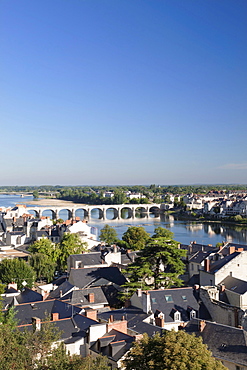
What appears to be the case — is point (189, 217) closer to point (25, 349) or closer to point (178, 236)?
point (178, 236)

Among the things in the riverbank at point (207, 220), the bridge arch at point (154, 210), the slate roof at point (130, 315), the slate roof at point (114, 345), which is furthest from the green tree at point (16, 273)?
the bridge arch at point (154, 210)

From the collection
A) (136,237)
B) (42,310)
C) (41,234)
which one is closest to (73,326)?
(42,310)

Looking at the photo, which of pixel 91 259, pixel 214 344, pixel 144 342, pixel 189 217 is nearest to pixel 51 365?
pixel 144 342

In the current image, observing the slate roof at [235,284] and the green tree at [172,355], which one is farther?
the slate roof at [235,284]

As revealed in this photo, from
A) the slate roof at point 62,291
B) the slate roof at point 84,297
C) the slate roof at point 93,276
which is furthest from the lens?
the slate roof at point 93,276

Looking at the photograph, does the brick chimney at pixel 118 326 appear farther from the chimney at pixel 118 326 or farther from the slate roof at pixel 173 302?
the slate roof at pixel 173 302

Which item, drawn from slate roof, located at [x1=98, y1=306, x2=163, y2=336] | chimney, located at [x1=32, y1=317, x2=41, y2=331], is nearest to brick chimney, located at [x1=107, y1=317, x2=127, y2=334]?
slate roof, located at [x1=98, y1=306, x2=163, y2=336]

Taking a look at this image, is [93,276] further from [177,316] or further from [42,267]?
[177,316]
